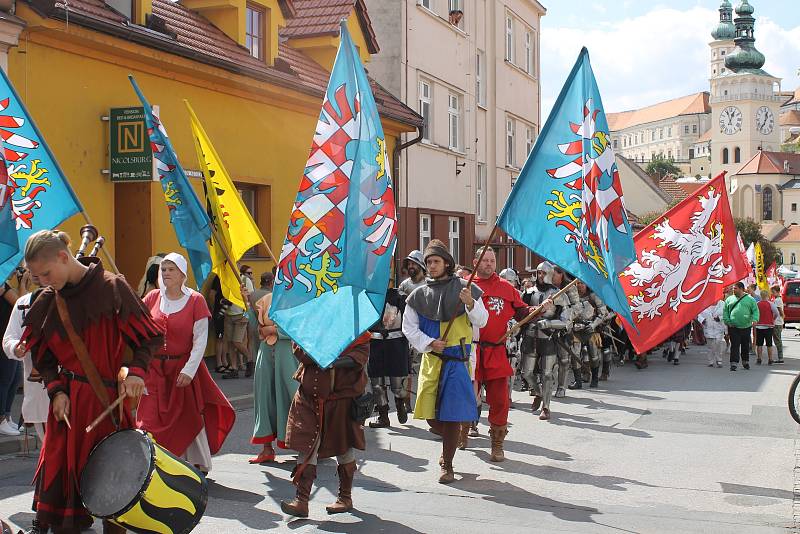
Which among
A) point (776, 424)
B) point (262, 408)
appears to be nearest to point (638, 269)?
point (776, 424)

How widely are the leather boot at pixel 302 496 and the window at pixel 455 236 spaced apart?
20.7m

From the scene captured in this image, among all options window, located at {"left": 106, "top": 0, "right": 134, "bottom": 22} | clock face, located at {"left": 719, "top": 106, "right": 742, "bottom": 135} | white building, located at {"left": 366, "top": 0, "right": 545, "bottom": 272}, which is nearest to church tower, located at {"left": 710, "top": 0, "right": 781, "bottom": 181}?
clock face, located at {"left": 719, "top": 106, "right": 742, "bottom": 135}

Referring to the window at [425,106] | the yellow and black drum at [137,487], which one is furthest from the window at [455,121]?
the yellow and black drum at [137,487]

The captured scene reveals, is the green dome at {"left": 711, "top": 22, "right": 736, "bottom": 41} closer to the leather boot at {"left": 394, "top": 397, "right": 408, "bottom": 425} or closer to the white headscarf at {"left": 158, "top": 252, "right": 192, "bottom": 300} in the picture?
the leather boot at {"left": 394, "top": 397, "right": 408, "bottom": 425}

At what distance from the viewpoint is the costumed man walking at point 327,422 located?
276 inches

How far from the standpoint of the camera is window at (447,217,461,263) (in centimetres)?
2758

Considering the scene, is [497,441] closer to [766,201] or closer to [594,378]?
[594,378]

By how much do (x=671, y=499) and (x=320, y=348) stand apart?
2.95m

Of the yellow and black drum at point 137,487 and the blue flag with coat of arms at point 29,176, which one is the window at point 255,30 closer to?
the blue flag with coat of arms at point 29,176

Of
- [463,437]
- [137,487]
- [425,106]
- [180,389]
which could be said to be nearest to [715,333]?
[425,106]

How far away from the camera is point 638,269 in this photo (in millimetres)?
10617

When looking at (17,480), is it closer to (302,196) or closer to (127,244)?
(302,196)

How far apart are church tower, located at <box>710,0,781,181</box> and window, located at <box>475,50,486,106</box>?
12880cm

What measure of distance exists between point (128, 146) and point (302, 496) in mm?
8119
